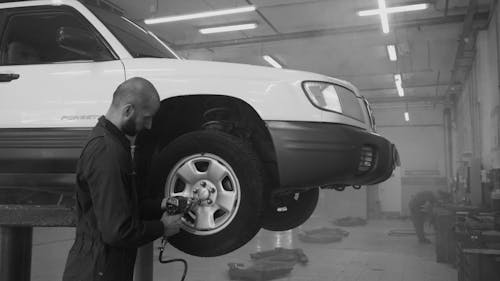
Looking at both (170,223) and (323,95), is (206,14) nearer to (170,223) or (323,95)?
(323,95)

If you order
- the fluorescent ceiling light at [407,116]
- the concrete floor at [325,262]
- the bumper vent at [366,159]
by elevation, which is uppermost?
the fluorescent ceiling light at [407,116]

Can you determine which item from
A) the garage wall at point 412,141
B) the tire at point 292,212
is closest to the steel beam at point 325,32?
the tire at point 292,212

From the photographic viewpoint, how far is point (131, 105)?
2.02 metres

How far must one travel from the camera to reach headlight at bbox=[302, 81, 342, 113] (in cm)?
242

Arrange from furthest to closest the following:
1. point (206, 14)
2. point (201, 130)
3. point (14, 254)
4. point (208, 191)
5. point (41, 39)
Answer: point (206, 14) < point (41, 39) < point (14, 254) < point (201, 130) < point (208, 191)

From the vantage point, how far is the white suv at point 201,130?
2.32m

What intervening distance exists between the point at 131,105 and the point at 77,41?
659 mm

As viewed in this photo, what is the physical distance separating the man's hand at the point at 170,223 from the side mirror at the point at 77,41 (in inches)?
39.1

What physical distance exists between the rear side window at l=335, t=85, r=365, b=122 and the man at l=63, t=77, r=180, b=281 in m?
1.03

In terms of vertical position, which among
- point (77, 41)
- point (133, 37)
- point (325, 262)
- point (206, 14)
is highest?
point (206, 14)

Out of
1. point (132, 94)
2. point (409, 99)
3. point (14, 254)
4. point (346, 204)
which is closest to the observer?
point (132, 94)

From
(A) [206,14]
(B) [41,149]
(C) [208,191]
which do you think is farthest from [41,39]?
(A) [206,14]

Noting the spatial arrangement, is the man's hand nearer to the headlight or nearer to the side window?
the headlight

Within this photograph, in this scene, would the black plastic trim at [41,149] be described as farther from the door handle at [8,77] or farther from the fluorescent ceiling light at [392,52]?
the fluorescent ceiling light at [392,52]
